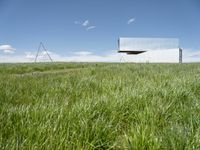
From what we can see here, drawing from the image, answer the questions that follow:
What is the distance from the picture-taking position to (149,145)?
7.64 ft

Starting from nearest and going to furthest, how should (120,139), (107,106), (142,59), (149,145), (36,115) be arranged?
(149,145) < (120,139) < (36,115) < (107,106) < (142,59)

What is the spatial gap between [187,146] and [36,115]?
178 centimetres

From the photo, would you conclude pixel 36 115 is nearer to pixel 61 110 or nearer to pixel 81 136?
pixel 61 110

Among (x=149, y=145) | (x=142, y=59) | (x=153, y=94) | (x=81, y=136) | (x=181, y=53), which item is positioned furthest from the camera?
(x=142, y=59)

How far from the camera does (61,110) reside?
123 inches

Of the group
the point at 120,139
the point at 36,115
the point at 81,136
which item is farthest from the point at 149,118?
the point at 36,115

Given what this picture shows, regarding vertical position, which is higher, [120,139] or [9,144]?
[9,144]

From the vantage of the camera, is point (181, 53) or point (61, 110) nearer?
point (61, 110)

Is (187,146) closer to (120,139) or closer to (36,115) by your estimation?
(120,139)

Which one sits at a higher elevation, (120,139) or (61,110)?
(61,110)

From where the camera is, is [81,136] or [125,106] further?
[125,106]

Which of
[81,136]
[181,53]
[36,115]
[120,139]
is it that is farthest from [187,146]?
[181,53]

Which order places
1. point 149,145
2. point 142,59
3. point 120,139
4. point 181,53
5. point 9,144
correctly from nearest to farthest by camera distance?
point 9,144 < point 149,145 < point 120,139 < point 181,53 < point 142,59

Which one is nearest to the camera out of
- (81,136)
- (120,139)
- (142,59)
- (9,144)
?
(9,144)
